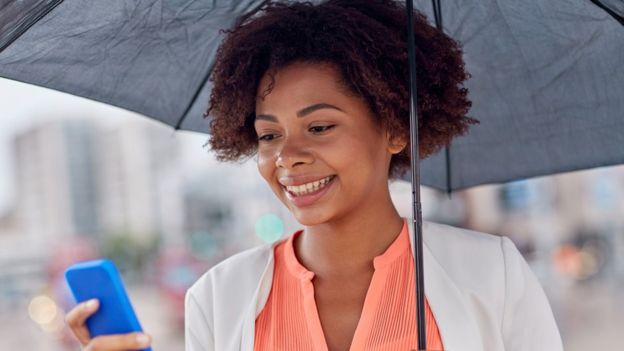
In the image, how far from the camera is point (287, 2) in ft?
7.57

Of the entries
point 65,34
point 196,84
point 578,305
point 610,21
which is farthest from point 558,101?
point 578,305

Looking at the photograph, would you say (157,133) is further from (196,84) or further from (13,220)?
(196,84)

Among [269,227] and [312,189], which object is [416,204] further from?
[269,227]

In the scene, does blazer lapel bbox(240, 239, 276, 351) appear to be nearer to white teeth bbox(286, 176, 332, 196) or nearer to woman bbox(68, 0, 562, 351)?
woman bbox(68, 0, 562, 351)

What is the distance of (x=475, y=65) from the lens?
8.14 ft

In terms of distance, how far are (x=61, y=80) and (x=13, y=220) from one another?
86.8 feet

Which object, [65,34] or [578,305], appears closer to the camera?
[65,34]

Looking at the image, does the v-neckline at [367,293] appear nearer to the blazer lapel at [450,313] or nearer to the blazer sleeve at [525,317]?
the blazer lapel at [450,313]

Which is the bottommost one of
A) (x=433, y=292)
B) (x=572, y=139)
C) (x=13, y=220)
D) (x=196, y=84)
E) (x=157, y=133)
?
(x=433, y=292)

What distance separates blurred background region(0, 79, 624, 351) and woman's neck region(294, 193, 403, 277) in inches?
471

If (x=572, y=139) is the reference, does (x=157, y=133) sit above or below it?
above

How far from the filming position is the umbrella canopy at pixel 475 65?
220 cm

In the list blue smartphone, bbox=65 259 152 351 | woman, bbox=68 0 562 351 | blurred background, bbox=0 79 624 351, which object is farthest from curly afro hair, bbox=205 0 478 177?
blurred background, bbox=0 79 624 351

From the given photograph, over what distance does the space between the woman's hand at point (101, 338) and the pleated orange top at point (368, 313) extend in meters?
0.59
